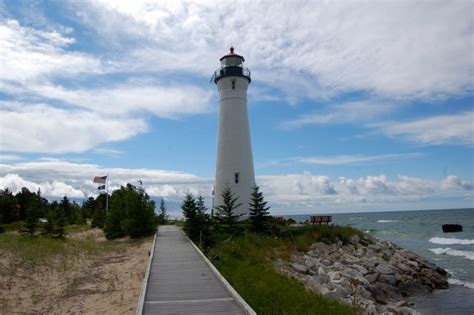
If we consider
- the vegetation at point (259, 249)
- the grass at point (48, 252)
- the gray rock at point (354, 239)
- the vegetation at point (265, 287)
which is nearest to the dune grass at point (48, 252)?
the grass at point (48, 252)

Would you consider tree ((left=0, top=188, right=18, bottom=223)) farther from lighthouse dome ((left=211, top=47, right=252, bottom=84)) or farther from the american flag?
lighthouse dome ((left=211, top=47, right=252, bottom=84))

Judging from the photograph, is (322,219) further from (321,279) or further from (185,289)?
(185,289)

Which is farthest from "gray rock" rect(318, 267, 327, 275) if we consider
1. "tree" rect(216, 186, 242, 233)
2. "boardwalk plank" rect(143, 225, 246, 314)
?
"tree" rect(216, 186, 242, 233)

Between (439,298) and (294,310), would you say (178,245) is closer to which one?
(294,310)

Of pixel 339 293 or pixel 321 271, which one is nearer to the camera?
pixel 339 293

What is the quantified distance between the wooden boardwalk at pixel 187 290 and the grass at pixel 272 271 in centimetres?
64

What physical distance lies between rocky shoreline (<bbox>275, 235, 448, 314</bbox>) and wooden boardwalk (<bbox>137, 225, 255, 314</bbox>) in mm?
4078

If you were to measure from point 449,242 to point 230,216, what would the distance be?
101 feet

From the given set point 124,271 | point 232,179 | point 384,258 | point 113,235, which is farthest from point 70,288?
point 384,258

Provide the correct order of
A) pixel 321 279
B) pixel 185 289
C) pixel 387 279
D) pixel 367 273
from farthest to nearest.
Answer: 1. pixel 367 273
2. pixel 387 279
3. pixel 321 279
4. pixel 185 289

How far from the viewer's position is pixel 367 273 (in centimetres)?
1886

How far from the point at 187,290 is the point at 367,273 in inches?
478

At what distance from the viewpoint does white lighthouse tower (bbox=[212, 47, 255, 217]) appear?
981 inches

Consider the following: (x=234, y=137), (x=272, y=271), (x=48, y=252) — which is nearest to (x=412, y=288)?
(x=272, y=271)
